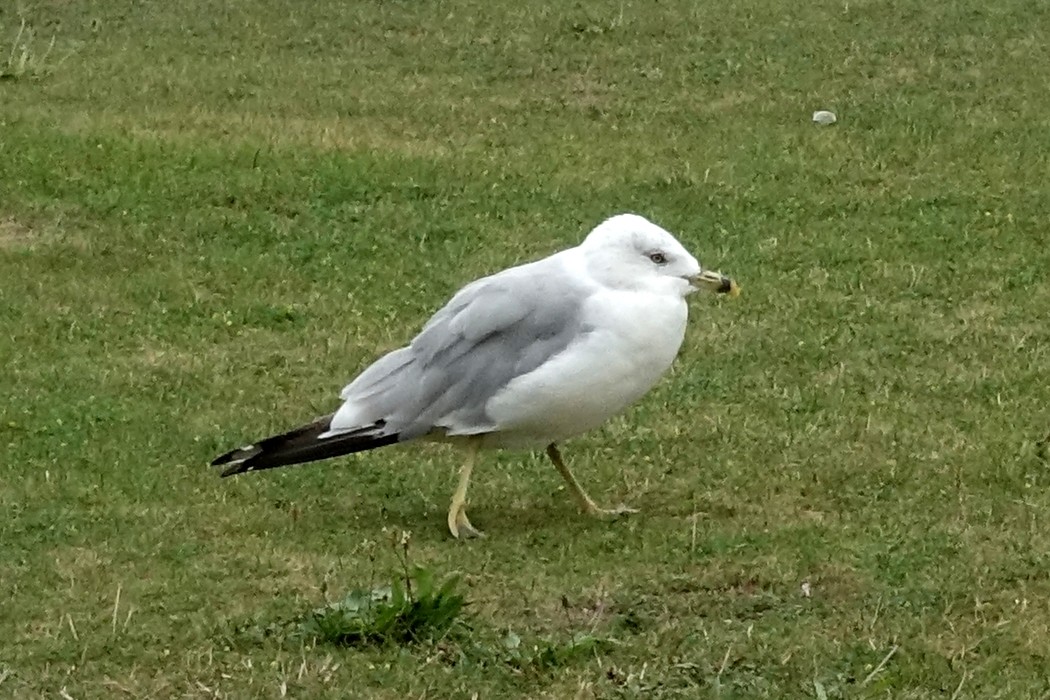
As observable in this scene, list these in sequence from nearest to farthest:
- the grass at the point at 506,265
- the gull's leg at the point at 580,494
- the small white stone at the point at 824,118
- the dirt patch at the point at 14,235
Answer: the grass at the point at 506,265 → the gull's leg at the point at 580,494 → the dirt patch at the point at 14,235 → the small white stone at the point at 824,118

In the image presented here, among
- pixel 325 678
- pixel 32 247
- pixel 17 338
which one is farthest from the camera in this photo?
pixel 32 247

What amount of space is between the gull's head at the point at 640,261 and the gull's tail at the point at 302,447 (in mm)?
828

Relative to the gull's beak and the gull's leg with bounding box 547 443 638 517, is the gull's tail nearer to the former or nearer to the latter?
the gull's leg with bounding box 547 443 638 517

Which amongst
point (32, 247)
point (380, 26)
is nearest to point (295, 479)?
point (32, 247)

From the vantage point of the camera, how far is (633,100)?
42.4 feet

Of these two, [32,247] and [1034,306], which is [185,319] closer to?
[32,247]

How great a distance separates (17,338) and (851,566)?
4.11 metres

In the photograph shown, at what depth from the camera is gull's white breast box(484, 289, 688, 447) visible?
5.75 metres

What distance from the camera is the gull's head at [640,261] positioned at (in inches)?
232

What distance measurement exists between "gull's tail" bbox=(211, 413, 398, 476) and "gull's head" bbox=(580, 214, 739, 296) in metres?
0.83

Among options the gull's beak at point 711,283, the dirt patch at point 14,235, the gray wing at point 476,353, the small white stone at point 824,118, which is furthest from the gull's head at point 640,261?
the small white stone at point 824,118

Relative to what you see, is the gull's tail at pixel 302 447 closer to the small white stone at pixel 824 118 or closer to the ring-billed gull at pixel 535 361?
the ring-billed gull at pixel 535 361

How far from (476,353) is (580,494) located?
21.8 inches

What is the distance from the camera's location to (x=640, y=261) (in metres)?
5.91
